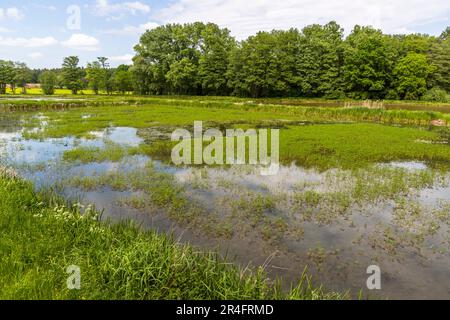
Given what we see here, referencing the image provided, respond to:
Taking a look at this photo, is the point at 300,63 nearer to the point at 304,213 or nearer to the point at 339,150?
the point at 339,150

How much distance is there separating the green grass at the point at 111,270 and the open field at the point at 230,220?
2 cm

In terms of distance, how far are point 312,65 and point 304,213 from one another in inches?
2092

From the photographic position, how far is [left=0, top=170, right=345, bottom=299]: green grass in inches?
159

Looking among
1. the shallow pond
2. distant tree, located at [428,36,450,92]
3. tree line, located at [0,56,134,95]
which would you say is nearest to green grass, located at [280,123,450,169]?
the shallow pond

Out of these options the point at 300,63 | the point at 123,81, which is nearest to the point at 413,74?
the point at 300,63

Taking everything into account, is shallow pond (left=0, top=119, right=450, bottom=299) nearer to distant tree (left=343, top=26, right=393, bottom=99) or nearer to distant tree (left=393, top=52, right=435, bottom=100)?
distant tree (left=343, top=26, right=393, bottom=99)

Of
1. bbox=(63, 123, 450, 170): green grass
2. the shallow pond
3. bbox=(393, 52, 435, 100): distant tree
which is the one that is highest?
bbox=(393, 52, 435, 100): distant tree

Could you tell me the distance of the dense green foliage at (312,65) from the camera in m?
52.9

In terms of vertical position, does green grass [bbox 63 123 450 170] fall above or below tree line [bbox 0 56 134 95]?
below

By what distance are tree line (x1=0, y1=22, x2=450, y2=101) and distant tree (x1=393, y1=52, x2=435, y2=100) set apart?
0.48ft

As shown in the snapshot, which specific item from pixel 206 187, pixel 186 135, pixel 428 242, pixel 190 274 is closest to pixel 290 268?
pixel 190 274

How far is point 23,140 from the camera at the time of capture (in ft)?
56.1
